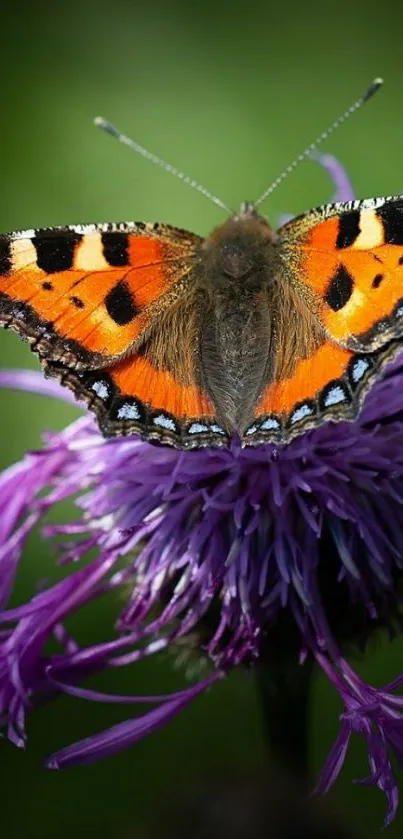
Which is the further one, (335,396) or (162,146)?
(162,146)

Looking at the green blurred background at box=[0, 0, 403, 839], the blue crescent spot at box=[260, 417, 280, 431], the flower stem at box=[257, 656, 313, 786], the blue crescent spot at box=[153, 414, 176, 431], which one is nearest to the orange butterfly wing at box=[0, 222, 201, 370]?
the blue crescent spot at box=[153, 414, 176, 431]

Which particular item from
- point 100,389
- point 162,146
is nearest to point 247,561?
point 100,389

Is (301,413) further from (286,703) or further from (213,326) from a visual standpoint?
(286,703)

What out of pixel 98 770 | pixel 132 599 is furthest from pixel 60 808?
pixel 132 599

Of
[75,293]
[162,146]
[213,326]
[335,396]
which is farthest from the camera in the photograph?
[162,146]

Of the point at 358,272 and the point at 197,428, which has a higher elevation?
the point at 358,272

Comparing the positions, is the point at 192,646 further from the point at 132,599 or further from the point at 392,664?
the point at 392,664
